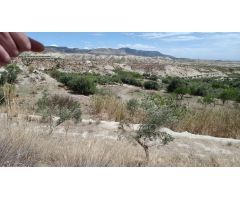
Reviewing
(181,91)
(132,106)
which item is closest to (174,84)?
(181,91)

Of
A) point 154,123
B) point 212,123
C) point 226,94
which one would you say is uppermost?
point 154,123

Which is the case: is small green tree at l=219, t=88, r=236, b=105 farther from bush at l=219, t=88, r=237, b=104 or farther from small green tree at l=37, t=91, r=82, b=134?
small green tree at l=37, t=91, r=82, b=134

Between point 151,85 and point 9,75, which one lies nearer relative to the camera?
point 9,75

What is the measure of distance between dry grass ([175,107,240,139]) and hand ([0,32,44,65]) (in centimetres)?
574

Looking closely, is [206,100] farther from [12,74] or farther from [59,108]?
A: [12,74]

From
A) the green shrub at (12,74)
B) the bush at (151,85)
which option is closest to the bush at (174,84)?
the bush at (151,85)

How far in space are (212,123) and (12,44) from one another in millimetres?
6071

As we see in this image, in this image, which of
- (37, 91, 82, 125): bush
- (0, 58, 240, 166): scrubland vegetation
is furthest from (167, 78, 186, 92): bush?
(37, 91, 82, 125): bush

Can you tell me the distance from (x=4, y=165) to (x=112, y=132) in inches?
95.1

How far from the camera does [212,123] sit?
6.46 meters

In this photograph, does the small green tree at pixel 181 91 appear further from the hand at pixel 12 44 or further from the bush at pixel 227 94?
the hand at pixel 12 44

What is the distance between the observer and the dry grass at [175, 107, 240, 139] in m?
6.32
